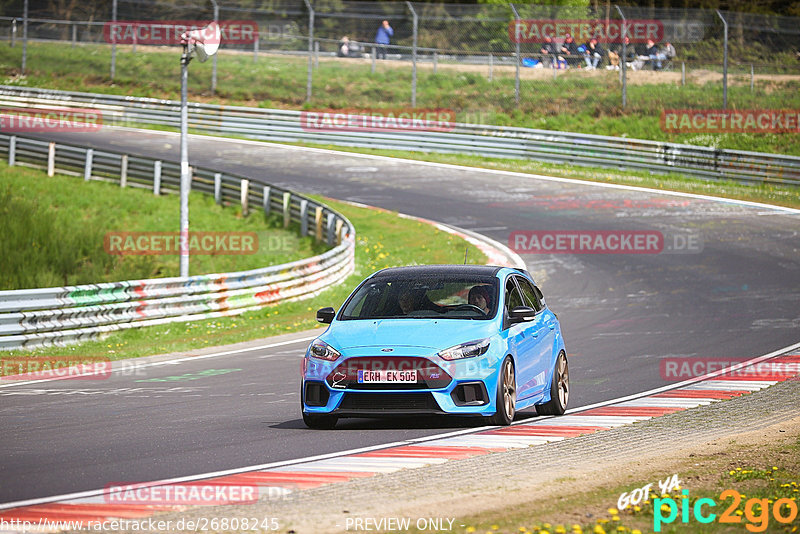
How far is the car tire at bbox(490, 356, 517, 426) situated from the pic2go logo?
320 cm

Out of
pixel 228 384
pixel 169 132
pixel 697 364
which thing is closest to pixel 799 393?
pixel 697 364

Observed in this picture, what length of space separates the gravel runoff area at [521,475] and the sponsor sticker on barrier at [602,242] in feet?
56.3

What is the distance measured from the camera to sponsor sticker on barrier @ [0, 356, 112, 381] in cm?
1536

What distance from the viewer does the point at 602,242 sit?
2873cm

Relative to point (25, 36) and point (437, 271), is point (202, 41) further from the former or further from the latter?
point (25, 36)

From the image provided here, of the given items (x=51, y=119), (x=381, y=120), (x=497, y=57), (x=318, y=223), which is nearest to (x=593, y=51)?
(x=497, y=57)

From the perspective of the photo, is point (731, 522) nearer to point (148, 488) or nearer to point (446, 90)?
point (148, 488)

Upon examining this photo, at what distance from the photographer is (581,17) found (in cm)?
4250

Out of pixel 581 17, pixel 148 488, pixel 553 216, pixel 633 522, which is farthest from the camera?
pixel 581 17

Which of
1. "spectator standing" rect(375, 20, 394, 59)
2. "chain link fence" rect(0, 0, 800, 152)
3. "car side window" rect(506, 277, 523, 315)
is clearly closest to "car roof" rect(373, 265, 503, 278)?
"car side window" rect(506, 277, 523, 315)

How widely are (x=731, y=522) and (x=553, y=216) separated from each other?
2560cm

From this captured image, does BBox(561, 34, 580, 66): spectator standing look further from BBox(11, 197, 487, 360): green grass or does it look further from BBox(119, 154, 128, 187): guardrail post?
BBox(119, 154, 128, 187): guardrail post

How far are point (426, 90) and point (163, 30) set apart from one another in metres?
12.5

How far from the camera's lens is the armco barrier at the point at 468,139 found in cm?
3625
